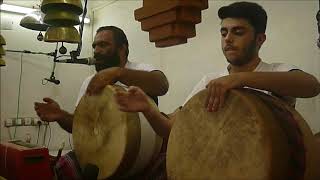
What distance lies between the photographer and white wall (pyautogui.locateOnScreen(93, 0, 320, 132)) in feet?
7.00

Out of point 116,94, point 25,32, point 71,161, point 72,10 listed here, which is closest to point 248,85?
point 116,94

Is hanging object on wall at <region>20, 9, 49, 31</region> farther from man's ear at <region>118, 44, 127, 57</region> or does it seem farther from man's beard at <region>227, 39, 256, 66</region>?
man's beard at <region>227, 39, 256, 66</region>

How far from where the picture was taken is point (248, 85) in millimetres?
1084

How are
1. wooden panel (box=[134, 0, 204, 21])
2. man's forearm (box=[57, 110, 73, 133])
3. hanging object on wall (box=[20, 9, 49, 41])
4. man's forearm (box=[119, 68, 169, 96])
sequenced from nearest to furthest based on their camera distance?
1. wooden panel (box=[134, 0, 204, 21])
2. man's forearm (box=[119, 68, 169, 96])
3. hanging object on wall (box=[20, 9, 49, 41])
4. man's forearm (box=[57, 110, 73, 133])

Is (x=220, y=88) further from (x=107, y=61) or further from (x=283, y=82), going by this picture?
(x=107, y=61)

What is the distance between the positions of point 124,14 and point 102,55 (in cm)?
68

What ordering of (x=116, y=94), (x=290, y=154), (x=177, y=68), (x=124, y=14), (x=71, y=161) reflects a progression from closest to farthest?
(x=290, y=154), (x=116, y=94), (x=71, y=161), (x=124, y=14), (x=177, y=68)

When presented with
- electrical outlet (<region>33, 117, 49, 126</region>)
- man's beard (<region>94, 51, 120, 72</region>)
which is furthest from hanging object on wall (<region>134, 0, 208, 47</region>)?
electrical outlet (<region>33, 117, 49, 126</region>)

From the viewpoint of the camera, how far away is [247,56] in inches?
59.0

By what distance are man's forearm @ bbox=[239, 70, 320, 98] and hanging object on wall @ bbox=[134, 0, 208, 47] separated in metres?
0.25

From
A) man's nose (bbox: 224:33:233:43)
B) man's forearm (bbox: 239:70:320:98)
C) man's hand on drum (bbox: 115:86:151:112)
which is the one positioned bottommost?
man's hand on drum (bbox: 115:86:151:112)

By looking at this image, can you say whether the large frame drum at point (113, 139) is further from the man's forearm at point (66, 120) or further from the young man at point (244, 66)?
the man's forearm at point (66, 120)

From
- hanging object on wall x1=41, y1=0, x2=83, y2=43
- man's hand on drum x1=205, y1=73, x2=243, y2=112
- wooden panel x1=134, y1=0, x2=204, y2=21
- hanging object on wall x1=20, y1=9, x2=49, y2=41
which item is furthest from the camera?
hanging object on wall x1=20, y1=9, x2=49, y2=41

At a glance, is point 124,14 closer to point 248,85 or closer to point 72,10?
point 72,10
